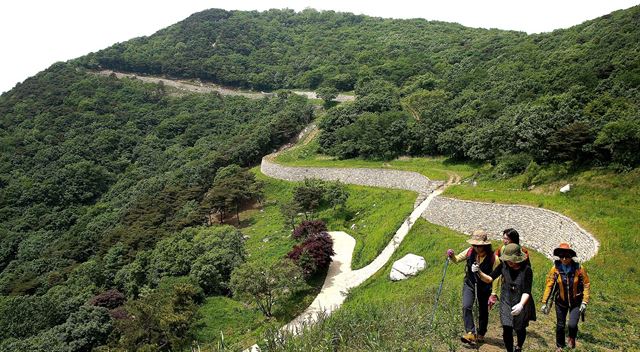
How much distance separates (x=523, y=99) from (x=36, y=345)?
42.9m

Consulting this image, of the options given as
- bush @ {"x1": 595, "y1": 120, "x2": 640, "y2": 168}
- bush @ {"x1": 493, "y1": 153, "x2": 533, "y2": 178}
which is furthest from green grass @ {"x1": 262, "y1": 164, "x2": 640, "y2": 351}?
bush @ {"x1": 493, "y1": 153, "x2": 533, "y2": 178}

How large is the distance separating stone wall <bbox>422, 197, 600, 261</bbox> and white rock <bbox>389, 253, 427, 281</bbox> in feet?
12.8

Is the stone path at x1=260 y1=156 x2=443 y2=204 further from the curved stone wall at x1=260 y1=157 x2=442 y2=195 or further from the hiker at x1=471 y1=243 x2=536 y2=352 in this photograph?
the hiker at x1=471 y1=243 x2=536 y2=352

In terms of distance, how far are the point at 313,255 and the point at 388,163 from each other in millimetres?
20794

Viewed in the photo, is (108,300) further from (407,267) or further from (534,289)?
(534,289)

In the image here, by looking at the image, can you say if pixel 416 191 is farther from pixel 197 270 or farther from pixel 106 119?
pixel 106 119

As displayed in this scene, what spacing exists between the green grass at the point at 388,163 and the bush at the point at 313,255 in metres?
11.7

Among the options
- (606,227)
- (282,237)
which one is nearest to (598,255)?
(606,227)

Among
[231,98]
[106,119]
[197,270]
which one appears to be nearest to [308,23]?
[231,98]

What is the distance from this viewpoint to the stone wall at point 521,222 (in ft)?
59.1

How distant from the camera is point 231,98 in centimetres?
10125

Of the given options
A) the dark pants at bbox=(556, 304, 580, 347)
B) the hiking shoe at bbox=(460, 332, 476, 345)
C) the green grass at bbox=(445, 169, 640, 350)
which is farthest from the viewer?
the green grass at bbox=(445, 169, 640, 350)

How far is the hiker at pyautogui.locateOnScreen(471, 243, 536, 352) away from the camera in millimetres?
7465

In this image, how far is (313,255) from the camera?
26.8 m
